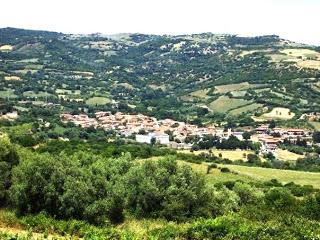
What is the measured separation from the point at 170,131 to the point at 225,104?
49.6 meters

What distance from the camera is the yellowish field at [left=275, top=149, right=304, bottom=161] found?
109125mm

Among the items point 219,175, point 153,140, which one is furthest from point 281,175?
point 153,140

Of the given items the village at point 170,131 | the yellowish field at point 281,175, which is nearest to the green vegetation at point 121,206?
the yellowish field at point 281,175

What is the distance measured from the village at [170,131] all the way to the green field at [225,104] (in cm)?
2409

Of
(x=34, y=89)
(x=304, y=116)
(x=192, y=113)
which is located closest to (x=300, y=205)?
(x=304, y=116)

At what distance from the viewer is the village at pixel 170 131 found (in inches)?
5059

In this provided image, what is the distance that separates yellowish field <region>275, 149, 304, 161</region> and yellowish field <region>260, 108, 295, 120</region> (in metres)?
41.0

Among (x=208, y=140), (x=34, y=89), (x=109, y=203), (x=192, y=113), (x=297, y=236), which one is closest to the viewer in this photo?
(x=297, y=236)

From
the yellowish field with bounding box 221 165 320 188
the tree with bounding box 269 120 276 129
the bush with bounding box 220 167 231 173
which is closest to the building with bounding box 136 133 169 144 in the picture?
the tree with bounding box 269 120 276 129

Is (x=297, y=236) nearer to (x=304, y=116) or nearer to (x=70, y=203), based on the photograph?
(x=70, y=203)

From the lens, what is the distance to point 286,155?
113625mm

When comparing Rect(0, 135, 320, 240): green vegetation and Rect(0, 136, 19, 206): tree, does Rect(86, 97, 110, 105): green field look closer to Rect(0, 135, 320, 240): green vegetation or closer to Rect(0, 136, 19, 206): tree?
Rect(0, 135, 320, 240): green vegetation

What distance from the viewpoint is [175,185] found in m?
30.8

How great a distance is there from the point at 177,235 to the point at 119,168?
1336 cm
